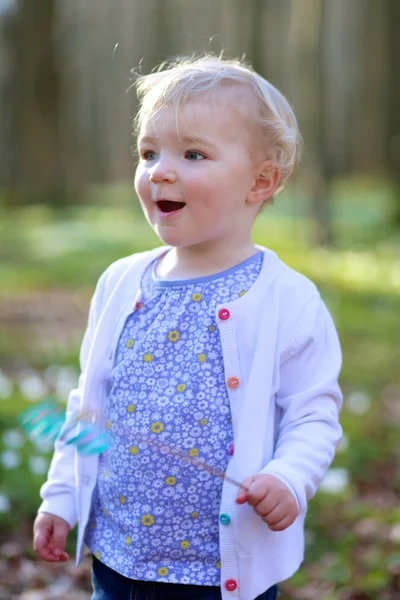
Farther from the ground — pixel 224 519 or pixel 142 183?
pixel 142 183

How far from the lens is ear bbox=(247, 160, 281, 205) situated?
7.68 feet

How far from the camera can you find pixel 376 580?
Result: 341 centimetres

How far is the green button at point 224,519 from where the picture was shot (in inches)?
84.4

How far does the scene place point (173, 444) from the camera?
2.20 meters

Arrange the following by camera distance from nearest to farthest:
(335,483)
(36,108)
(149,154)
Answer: (149,154) → (335,483) → (36,108)

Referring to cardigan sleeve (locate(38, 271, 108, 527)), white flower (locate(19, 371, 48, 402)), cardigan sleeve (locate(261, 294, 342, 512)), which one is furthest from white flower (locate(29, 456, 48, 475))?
cardigan sleeve (locate(261, 294, 342, 512))

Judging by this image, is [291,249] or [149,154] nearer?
[149,154]

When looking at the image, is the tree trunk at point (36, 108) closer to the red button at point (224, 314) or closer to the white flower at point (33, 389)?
the white flower at point (33, 389)

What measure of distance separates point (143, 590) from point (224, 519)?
30 cm

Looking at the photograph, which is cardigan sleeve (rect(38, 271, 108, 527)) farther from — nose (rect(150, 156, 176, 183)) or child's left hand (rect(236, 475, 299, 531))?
child's left hand (rect(236, 475, 299, 531))

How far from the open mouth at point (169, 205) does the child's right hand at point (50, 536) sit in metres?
0.88

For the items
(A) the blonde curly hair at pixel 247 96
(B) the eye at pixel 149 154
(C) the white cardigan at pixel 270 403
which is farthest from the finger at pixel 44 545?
(A) the blonde curly hair at pixel 247 96

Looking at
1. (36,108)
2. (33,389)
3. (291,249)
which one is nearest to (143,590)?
(33,389)

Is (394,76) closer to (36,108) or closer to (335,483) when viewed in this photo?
(36,108)
